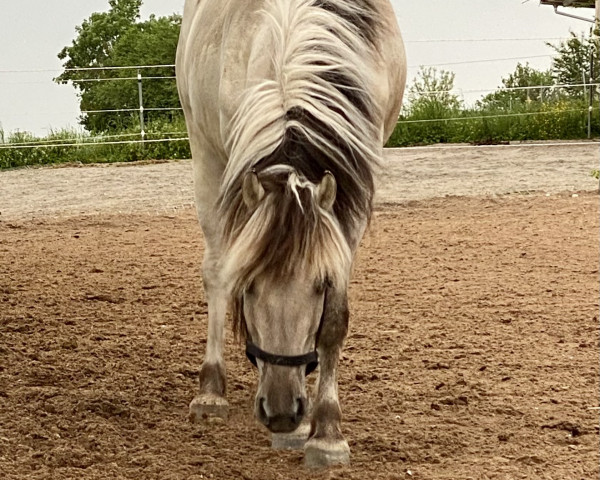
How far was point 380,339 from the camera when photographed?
527 centimetres

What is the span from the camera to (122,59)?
2925cm

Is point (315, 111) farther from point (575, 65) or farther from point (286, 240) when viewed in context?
point (575, 65)

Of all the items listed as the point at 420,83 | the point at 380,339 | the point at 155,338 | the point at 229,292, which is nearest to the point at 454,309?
the point at 380,339

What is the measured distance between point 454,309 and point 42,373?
265cm

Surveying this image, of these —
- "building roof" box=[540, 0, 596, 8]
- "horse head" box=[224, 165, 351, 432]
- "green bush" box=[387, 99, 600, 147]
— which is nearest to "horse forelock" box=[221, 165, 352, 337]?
"horse head" box=[224, 165, 351, 432]

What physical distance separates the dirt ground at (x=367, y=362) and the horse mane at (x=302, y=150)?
833 millimetres

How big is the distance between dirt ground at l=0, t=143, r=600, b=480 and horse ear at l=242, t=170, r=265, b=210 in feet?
3.35

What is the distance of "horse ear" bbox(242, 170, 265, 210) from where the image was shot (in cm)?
297

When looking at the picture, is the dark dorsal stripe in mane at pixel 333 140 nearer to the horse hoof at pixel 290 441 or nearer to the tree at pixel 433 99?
the horse hoof at pixel 290 441

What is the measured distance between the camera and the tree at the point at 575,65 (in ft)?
63.2

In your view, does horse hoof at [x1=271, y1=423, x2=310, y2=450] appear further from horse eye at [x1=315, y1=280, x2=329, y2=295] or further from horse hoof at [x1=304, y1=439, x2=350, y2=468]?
horse eye at [x1=315, y1=280, x2=329, y2=295]

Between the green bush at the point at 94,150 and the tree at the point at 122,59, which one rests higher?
the tree at the point at 122,59

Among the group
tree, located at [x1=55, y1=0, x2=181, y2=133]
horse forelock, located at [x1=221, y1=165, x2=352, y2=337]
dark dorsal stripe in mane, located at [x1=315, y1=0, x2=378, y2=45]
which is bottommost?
horse forelock, located at [x1=221, y1=165, x2=352, y2=337]

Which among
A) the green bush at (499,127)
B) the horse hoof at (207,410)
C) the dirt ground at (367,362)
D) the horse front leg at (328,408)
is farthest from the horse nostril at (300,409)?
the green bush at (499,127)
